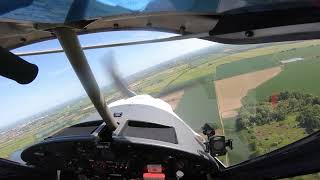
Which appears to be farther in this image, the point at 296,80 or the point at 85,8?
the point at 296,80

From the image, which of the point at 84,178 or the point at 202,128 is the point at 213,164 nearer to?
the point at 202,128

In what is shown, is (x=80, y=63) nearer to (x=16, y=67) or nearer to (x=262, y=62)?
(x=16, y=67)

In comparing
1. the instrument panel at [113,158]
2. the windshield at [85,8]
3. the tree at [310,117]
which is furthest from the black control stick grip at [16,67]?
the tree at [310,117]

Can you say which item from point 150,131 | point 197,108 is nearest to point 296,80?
point 197,108

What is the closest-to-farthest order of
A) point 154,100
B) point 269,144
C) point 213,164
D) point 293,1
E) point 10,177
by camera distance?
point 293,1, point 269,144, point 213,164, point 10,177, point 154,100

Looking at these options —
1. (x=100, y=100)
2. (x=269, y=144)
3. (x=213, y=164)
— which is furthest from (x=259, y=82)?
(x=100, y=100)

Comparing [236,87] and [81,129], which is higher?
[236,87]

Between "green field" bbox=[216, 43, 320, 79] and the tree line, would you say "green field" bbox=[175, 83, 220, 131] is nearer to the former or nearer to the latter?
"green field" bbox=[216, 43, 320, 79]
